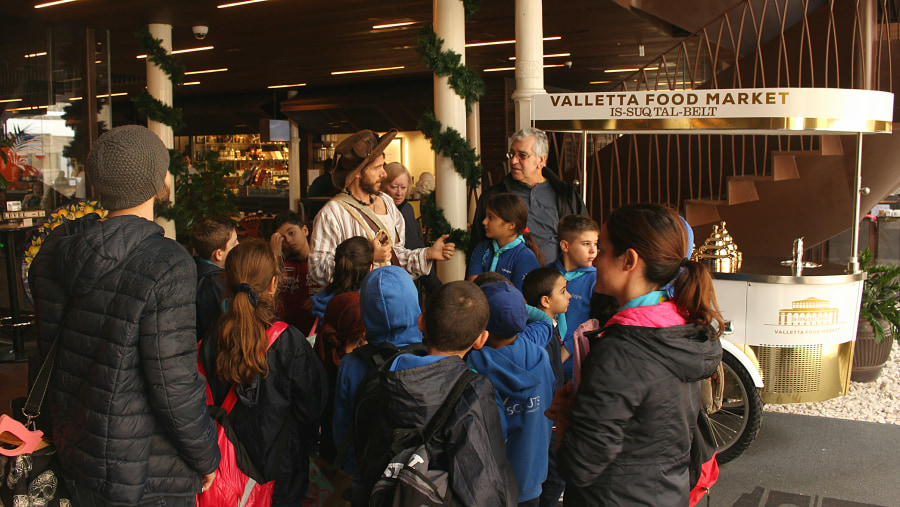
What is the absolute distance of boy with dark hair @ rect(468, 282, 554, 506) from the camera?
2.07 meters

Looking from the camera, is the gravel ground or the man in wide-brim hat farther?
the gravel ground

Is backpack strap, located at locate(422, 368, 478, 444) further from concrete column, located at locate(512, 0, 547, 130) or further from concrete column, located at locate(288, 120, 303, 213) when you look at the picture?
concrete column, located at locate(288, 120, 303, 213)

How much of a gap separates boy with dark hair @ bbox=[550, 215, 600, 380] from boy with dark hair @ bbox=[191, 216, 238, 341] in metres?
1.46

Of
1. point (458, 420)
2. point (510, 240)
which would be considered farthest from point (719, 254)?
point (458, 420)

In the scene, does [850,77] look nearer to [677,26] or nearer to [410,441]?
[677,26]

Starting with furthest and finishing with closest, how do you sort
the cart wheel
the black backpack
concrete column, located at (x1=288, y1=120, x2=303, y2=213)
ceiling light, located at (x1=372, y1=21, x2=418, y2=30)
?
concrete column, located at (x1=288, y1=120, x2=303, y2=213) → ceiling light, located at (x1=372, y1=21, x2=418, y2=30) → the cart wheel → the black backpack

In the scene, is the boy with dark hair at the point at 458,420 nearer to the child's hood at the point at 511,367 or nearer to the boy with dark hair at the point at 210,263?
the child's hood at the point at 511,367

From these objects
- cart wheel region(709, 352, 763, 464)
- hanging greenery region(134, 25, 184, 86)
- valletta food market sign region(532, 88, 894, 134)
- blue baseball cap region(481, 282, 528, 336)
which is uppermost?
hanging greenery region(134, 25, 184, 86)

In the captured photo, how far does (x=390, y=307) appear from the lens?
6.55 feet

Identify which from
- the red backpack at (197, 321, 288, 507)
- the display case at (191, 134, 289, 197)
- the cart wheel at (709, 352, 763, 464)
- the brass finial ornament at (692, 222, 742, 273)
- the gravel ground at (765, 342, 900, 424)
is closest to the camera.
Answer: the red backpack at (197, 321, 288, 507)

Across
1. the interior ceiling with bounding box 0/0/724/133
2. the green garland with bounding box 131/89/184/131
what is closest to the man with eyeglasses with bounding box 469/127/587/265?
the interior ceiling with bounding box 0/0/724/133

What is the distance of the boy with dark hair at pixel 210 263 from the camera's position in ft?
9.50

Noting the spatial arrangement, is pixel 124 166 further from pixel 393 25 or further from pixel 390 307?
pixel 393 25

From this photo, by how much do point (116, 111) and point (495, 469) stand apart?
21.2 metres
